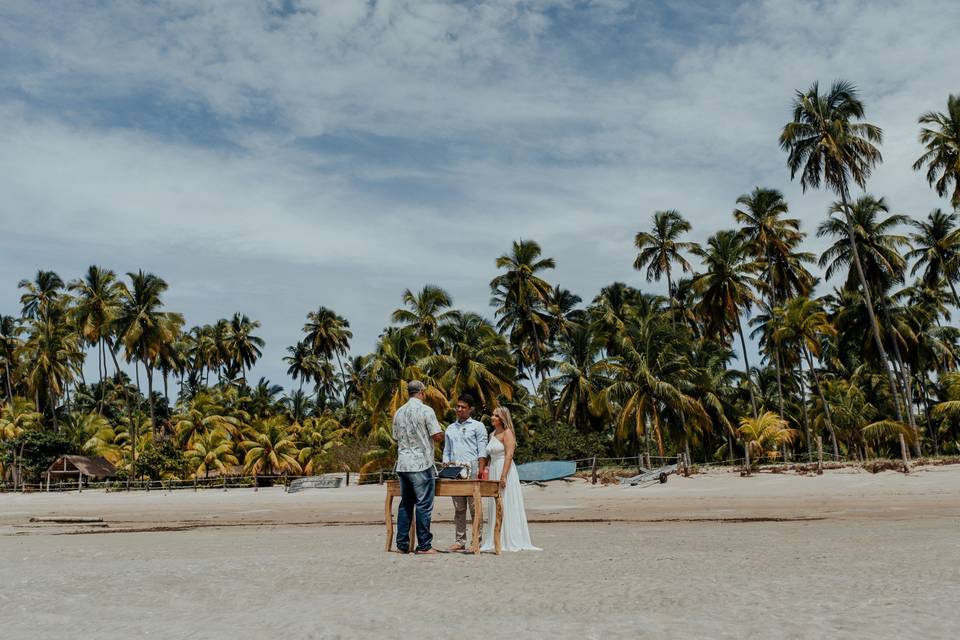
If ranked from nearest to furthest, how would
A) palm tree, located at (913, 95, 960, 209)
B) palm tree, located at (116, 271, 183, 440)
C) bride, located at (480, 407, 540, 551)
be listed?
bride, located at (480, 407, 540, 551), palm tree, located at (913, 95, 960, 209), palm tree, located at (116, 271, 183, 440)

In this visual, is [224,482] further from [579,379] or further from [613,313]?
[613,313]

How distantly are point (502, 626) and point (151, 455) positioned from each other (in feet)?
142

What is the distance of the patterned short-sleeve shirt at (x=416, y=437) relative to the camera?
715 centimetres

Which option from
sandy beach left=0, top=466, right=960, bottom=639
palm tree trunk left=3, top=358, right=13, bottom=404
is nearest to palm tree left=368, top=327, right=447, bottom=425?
sandy beach left=0, top=466, right=960, bottom=639

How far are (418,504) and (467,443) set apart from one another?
938 mm

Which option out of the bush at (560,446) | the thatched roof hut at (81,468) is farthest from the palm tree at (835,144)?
the thatched roof hut at (81,468)

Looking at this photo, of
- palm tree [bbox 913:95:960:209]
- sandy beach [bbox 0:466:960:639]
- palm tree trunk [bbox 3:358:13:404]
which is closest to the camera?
sandy beach [bbox 0:466:960:639]

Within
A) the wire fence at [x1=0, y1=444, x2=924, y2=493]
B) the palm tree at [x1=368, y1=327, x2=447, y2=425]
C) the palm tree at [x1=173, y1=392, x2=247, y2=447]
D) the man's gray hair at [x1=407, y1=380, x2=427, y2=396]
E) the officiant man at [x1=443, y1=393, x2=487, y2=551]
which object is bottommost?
the wire fence at [x1=0, y1=444, x2=924, y2=493]

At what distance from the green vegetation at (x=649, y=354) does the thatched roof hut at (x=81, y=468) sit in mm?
1543

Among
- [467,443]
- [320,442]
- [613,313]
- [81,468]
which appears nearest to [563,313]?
[613,313]

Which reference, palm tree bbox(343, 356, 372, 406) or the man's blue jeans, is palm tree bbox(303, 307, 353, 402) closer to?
palm tree bbox(343, 356, 372, 406)

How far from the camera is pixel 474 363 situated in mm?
38094

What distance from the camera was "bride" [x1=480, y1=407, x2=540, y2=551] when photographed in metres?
7.65

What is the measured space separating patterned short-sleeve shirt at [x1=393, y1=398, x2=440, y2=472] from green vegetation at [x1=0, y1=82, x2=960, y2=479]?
82.4 ft
